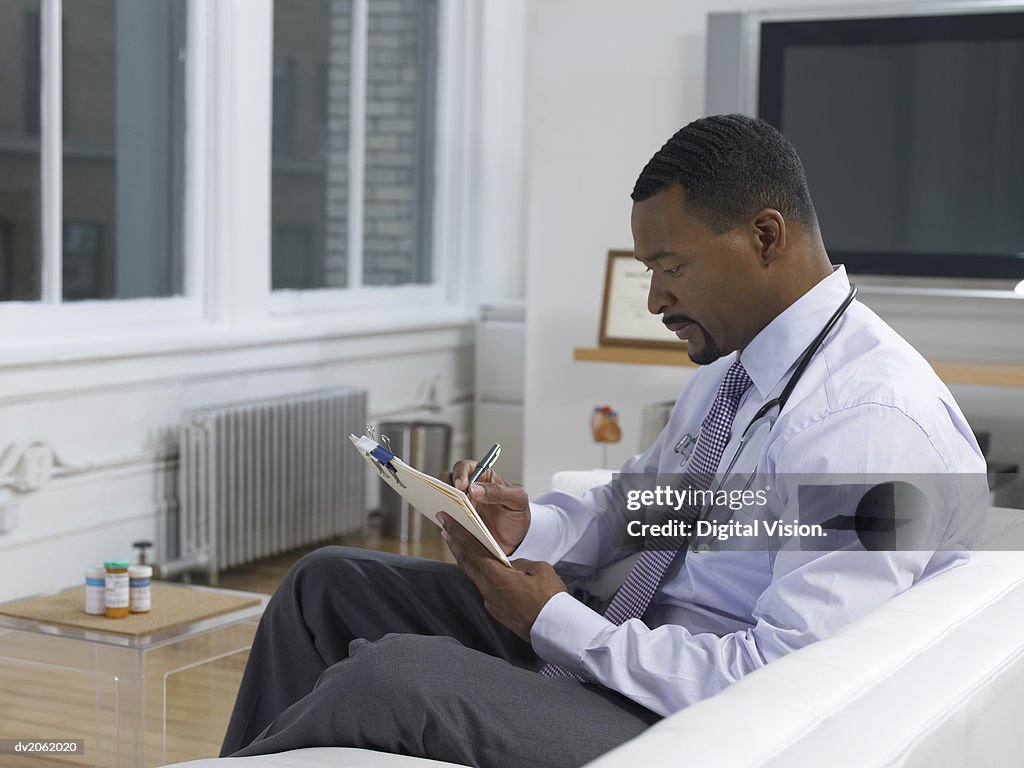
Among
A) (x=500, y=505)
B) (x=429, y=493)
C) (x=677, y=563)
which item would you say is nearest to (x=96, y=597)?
(x=500, y=505)

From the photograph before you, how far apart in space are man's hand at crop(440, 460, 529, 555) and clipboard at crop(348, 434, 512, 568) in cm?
13

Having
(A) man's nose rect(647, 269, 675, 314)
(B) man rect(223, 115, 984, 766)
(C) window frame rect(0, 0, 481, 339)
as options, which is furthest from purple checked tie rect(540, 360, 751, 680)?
(C) window frame rect(0, 0, 481, 339)

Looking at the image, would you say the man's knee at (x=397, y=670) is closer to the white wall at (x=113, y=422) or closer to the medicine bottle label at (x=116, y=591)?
the medicine bottle label at (x=116, y=591)

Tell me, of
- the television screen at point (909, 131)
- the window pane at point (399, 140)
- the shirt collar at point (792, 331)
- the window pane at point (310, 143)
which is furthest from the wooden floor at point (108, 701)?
the window pane at point (399, 140)

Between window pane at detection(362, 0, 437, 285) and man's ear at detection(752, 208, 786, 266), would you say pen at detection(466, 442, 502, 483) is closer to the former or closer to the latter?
man's ear at detection(752, 208, 786, 266)

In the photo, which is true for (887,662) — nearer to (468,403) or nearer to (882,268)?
(882,268)

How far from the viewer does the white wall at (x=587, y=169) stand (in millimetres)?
4578

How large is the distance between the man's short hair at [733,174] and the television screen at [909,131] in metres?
2.69

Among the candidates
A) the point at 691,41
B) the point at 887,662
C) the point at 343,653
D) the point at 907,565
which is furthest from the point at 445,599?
the point at 691,41

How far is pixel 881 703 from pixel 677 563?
640mm

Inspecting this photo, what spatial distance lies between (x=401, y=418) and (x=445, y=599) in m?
3.62

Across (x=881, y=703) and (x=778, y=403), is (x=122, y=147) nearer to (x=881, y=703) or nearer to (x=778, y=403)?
(x=778, y=403)

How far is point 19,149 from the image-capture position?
12.6 ft

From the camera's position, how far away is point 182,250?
4445 millimetres
